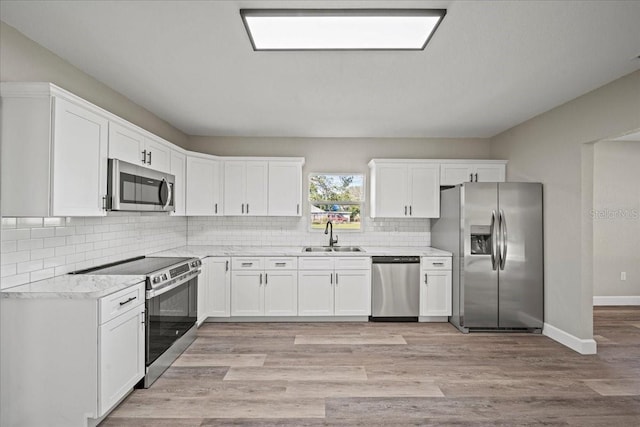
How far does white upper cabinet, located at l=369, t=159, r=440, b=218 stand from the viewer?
5047mm

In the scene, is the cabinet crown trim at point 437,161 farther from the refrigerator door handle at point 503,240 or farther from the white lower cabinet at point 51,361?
the white lower cabinet at point 51,361

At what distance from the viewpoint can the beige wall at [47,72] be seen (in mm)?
2318

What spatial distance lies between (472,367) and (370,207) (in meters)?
2.64

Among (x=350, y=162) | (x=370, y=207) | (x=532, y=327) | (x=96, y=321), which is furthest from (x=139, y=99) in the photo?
(x=532, y=327)

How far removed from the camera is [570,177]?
3779mm

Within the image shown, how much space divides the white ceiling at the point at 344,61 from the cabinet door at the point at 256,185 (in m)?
0.75

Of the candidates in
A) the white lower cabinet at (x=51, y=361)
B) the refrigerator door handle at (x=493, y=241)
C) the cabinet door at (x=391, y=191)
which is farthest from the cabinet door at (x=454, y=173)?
the white lower cabinet at (x=51, y=361)

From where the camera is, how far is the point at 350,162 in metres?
5.45

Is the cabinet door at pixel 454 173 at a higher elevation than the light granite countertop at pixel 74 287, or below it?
higher

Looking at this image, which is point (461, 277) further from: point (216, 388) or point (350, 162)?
point (216, 388)

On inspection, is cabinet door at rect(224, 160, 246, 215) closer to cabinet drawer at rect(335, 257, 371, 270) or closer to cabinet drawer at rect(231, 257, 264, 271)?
cabinet drawer at rect(231, 257, 264, 271)

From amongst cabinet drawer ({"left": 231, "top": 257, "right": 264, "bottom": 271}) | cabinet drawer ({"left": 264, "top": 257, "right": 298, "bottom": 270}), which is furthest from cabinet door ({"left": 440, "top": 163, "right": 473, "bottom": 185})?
cabinet drawer ({"left": 231, "top": 257, "right": 264, "bottom": 271})

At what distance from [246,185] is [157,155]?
1.47 metres

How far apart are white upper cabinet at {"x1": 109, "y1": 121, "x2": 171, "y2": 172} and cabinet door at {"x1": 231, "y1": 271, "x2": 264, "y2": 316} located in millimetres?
1625
